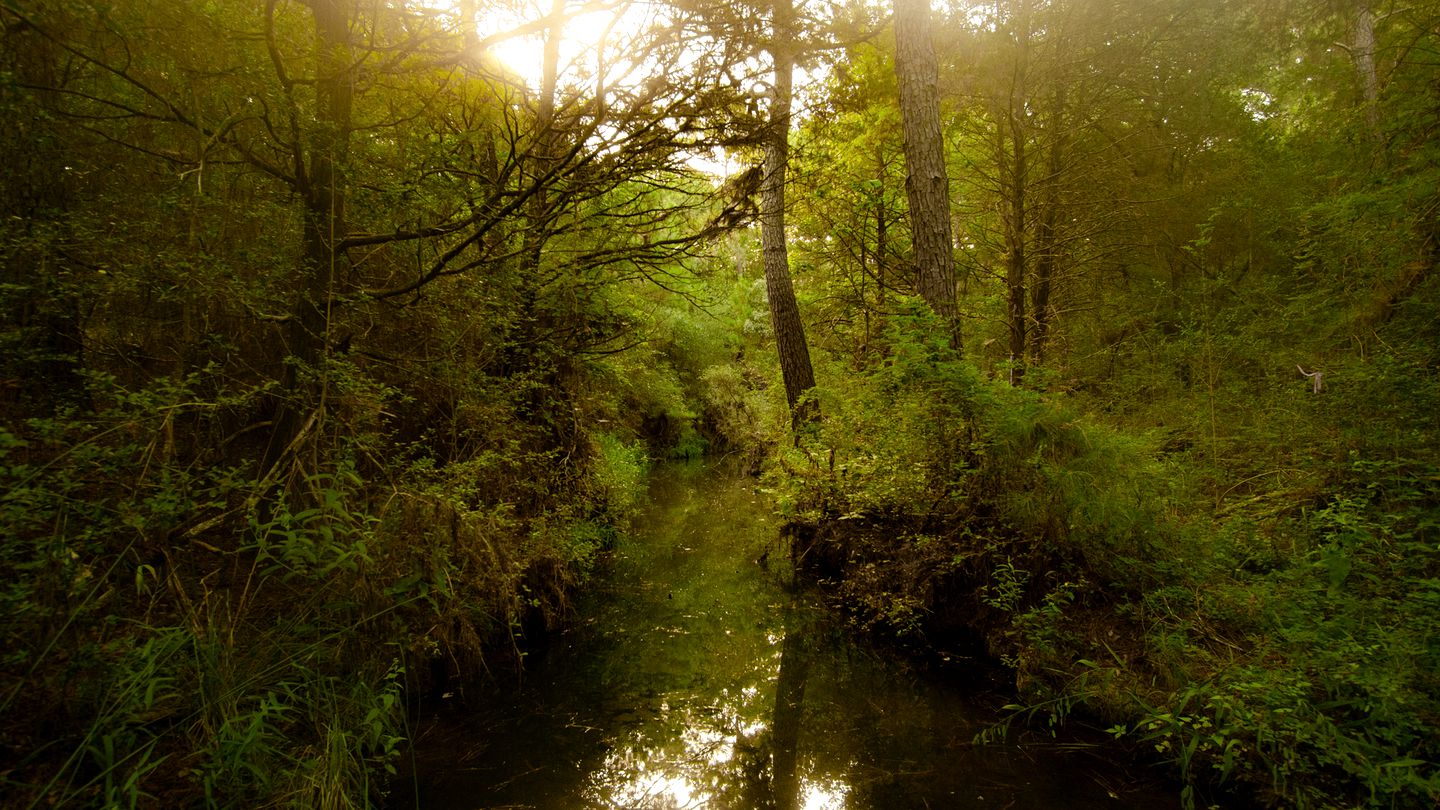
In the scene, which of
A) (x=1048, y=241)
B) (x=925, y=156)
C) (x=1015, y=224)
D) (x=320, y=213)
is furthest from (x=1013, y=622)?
(x=1048, y=241)

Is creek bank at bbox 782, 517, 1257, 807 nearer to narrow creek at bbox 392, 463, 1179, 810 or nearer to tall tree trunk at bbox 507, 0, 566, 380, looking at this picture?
narrow creek at bbox 392, 463, 1179, 810

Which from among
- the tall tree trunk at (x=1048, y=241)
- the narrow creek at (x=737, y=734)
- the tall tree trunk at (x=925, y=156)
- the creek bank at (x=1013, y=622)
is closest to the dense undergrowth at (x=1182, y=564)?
the creek bank at (x=1013, y=622)

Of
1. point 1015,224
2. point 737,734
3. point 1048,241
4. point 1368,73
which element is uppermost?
point 1368,73

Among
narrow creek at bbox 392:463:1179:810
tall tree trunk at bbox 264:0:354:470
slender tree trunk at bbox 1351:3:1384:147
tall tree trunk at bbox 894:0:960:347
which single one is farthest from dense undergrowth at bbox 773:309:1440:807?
tall tree trunk at bbox 264:0:354:470

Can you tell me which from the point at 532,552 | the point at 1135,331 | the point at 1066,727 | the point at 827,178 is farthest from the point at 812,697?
the point at 1135,331

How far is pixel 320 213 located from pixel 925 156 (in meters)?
5.64

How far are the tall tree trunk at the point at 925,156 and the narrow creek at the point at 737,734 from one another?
12.7 feet

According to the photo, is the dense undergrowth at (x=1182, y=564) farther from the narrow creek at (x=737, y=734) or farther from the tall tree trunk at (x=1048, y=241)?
the tall tree trunk at (x=1048, y=241)

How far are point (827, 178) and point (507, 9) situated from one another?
5052 millimetres

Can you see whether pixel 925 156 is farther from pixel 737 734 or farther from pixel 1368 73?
pixel 1368 73

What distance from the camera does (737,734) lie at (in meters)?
3.93

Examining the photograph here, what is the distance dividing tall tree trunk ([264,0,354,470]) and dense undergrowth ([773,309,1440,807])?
4455mm

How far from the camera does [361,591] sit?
3.06 meters

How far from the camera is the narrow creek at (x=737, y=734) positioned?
320 cm
